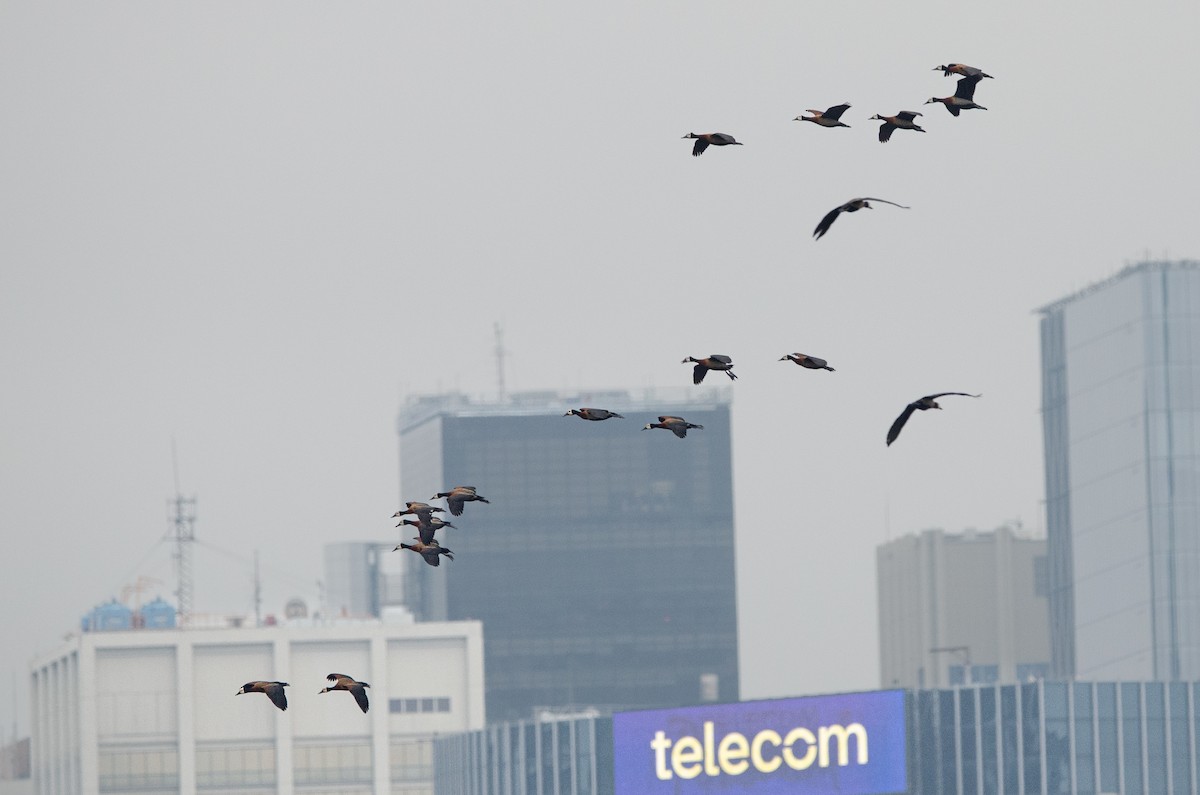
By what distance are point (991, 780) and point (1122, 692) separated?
9955 millimetres

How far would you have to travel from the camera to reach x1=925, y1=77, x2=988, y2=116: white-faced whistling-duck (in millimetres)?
53625

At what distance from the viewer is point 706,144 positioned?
184ft

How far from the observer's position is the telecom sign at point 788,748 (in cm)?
17425

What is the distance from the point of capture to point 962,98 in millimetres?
54062

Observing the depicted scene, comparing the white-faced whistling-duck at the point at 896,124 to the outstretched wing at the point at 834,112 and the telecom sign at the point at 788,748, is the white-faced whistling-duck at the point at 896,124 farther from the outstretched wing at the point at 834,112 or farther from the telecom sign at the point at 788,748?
the telecom sign at the point at 788,748

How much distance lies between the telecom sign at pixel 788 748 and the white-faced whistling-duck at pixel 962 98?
122283 millimetres

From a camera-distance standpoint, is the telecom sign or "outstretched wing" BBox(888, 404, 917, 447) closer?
"outstretched wing" BBox(888, 404, 917, 447)

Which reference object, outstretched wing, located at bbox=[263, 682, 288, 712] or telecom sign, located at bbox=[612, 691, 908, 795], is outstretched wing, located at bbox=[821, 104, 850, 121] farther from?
telecom sign, located at bbox=[612, 691, 908, 795]

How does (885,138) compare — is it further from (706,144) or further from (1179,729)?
(1179,729)

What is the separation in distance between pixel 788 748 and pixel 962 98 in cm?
12404

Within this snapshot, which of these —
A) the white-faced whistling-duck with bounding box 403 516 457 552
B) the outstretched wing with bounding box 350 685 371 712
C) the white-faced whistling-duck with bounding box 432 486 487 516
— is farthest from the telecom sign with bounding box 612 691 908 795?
the white-faced whistling-duck with bounding box 432 486 487 516

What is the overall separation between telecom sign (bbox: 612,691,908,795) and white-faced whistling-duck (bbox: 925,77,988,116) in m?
122

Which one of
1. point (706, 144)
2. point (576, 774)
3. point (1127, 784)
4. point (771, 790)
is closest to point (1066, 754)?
point (1127, 784)

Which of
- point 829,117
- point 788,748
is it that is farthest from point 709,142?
point 788,748
